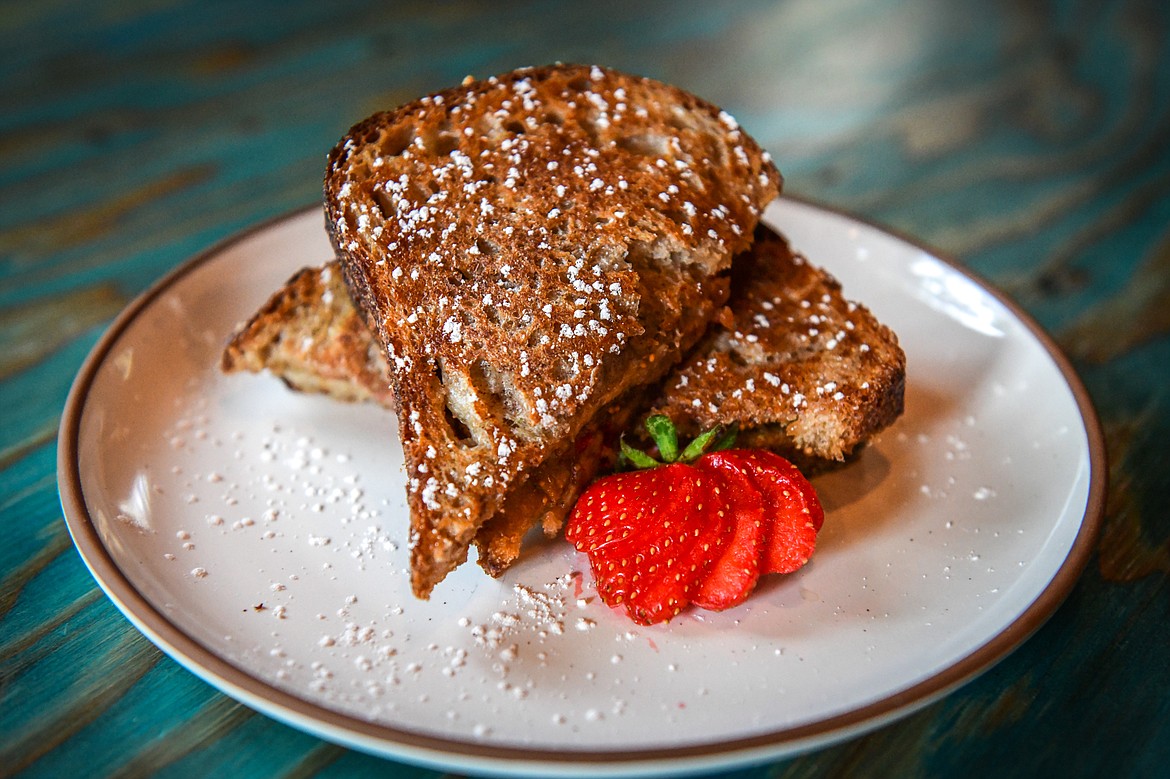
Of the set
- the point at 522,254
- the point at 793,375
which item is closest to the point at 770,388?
the point at 793,375

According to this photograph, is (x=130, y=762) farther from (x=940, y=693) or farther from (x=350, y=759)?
(x=940, y=693)

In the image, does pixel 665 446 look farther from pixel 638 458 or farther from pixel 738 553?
pixel 738 553

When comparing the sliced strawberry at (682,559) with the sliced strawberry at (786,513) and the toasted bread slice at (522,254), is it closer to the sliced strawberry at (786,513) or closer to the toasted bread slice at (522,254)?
the sliced strawberry at (786,513)

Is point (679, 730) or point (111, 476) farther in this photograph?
point (111, 476)

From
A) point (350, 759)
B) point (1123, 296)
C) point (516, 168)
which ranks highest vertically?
point (516, 168)

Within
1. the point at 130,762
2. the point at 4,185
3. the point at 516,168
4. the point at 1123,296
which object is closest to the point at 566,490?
the point at 516,168

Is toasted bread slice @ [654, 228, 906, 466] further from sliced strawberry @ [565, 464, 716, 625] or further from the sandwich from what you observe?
sliced strawberry @ [565, 464, 716, 625]
